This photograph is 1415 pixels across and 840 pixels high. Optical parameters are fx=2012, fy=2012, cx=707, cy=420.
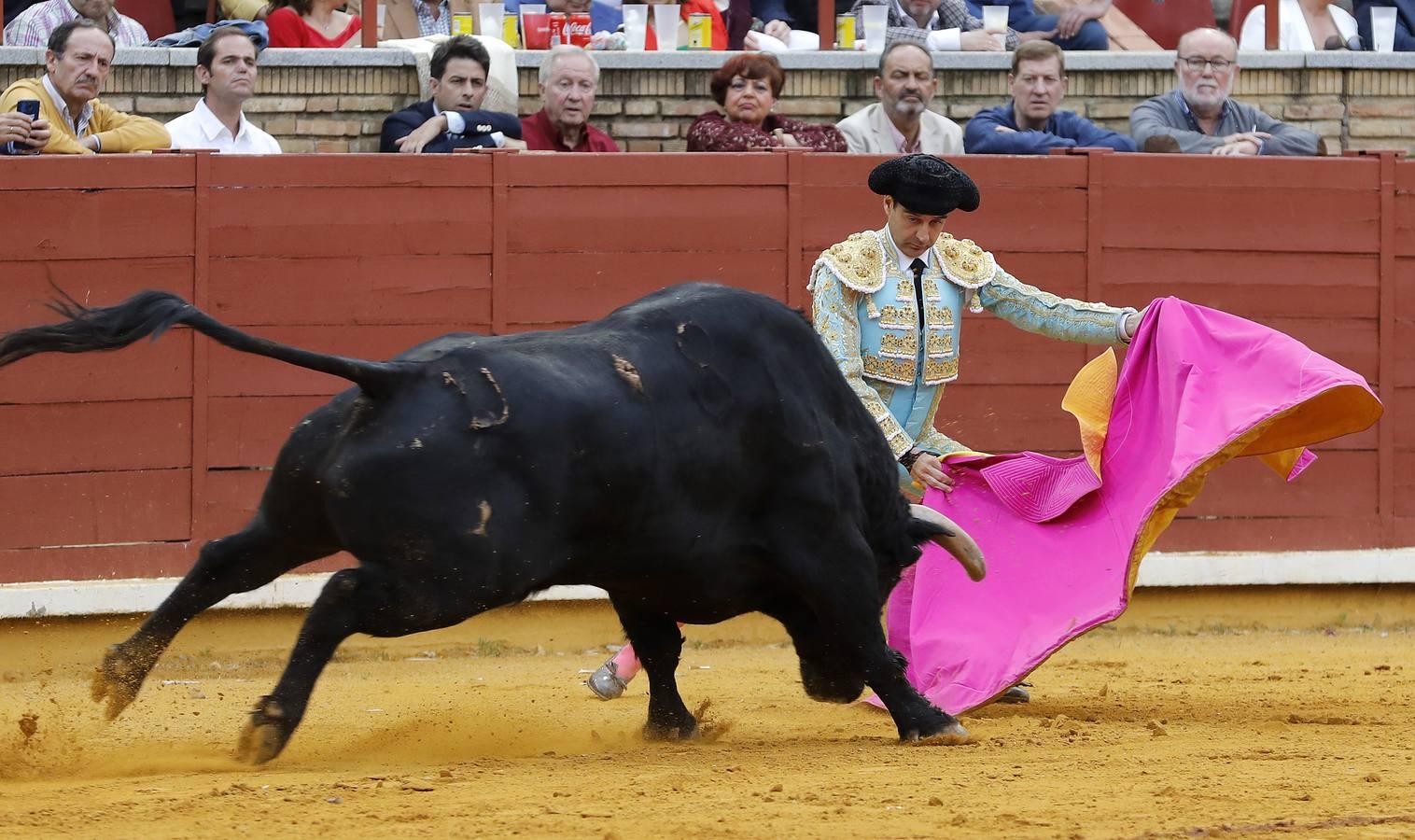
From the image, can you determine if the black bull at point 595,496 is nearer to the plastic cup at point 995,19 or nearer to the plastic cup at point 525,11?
the plastic cup at point 525,11

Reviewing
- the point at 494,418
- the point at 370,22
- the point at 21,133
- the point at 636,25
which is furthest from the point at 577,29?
the point at 494,418

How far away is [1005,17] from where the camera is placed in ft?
27.8

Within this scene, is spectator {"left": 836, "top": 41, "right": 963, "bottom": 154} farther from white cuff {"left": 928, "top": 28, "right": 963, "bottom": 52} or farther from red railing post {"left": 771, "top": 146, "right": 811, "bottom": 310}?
white cuff {"left": 928, "top": 28, "right": 963, "bottom": 52}

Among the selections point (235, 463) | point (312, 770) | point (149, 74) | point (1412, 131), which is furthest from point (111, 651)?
point (1412, 131)

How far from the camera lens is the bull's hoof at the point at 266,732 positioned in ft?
12.8

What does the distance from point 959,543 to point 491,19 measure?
12.4ft

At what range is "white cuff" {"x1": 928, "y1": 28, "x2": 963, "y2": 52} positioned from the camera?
8273 mm

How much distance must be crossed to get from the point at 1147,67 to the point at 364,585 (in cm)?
543

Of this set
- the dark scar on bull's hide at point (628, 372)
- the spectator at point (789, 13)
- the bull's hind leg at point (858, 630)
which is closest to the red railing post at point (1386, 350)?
the spectator at point (789, 13)

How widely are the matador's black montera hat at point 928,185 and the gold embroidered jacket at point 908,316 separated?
0.75 feet

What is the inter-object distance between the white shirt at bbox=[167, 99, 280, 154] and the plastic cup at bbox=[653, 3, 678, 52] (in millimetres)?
1779

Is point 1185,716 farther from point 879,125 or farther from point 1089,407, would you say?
point 879,125

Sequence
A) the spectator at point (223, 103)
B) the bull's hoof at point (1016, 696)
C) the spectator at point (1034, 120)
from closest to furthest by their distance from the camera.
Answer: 1. the bull's hoof at point (1016, 696)
2. the spectator at point (223, 103)
3. the spectator at point (1034, 120)

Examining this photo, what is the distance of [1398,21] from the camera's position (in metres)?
9.02
